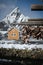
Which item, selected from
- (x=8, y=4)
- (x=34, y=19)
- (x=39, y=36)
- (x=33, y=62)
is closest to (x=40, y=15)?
(x=34, y=19)

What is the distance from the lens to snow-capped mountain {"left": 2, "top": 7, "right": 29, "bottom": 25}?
196cm

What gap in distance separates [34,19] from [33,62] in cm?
45

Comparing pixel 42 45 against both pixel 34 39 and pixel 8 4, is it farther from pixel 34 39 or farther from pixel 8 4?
pixel 8 4

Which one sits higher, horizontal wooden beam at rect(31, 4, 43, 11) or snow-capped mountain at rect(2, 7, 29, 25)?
horizontal wooden beam at rect(31, 4, 43, 11)

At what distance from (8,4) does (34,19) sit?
1.06ft

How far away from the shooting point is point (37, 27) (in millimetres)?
1961

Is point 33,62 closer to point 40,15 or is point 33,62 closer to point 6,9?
point 40,15

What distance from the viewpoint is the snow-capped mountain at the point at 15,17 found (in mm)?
1955

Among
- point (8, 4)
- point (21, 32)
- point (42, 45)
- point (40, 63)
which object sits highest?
point (8, 4)

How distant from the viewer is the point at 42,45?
6.34 ft

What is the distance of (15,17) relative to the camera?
1.96 metres

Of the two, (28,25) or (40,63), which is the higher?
(28,25)

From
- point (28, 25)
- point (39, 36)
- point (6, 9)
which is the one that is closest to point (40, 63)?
point (39, 36)

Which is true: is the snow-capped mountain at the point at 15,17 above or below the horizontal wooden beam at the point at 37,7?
below
